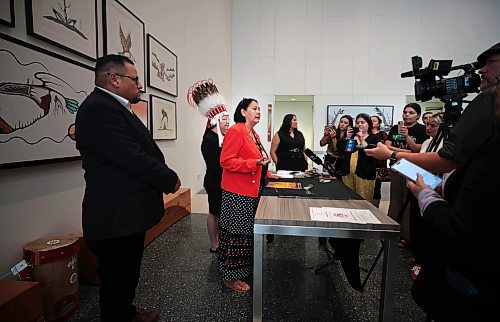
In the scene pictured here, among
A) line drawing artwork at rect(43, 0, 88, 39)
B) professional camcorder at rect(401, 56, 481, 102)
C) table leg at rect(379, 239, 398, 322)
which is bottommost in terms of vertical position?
table leg at rect(379, 239, 398, 322)

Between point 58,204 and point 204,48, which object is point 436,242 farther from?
point 204,48

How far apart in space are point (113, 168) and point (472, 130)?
1.38 m

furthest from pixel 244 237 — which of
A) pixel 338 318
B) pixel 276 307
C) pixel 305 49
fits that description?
pixel 305 49

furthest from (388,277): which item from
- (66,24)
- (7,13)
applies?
(66,24)

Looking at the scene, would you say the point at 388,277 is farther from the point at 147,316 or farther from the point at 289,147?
the point at 289,147

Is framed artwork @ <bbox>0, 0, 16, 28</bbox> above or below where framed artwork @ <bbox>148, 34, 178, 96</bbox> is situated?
below

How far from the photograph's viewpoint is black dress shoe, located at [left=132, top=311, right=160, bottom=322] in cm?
147

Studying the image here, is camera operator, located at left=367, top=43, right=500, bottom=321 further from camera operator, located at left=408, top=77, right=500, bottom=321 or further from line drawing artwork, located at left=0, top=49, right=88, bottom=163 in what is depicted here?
line drawing artwork, located at left=0, top=49, right=88, bottom=163

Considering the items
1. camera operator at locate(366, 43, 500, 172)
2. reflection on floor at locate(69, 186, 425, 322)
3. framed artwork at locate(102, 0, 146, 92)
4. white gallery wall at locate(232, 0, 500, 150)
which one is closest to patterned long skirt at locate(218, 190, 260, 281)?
reflection on floor at locate(69, 186, 425, 322)

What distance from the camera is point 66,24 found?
1.83 m

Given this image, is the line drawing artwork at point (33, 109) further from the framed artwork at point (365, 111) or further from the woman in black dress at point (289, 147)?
the framed artwork at point (365, 111)

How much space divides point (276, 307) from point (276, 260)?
0.66 m

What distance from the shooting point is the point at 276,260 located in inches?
92.8

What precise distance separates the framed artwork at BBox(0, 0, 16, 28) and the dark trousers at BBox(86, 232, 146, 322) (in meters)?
1.23
